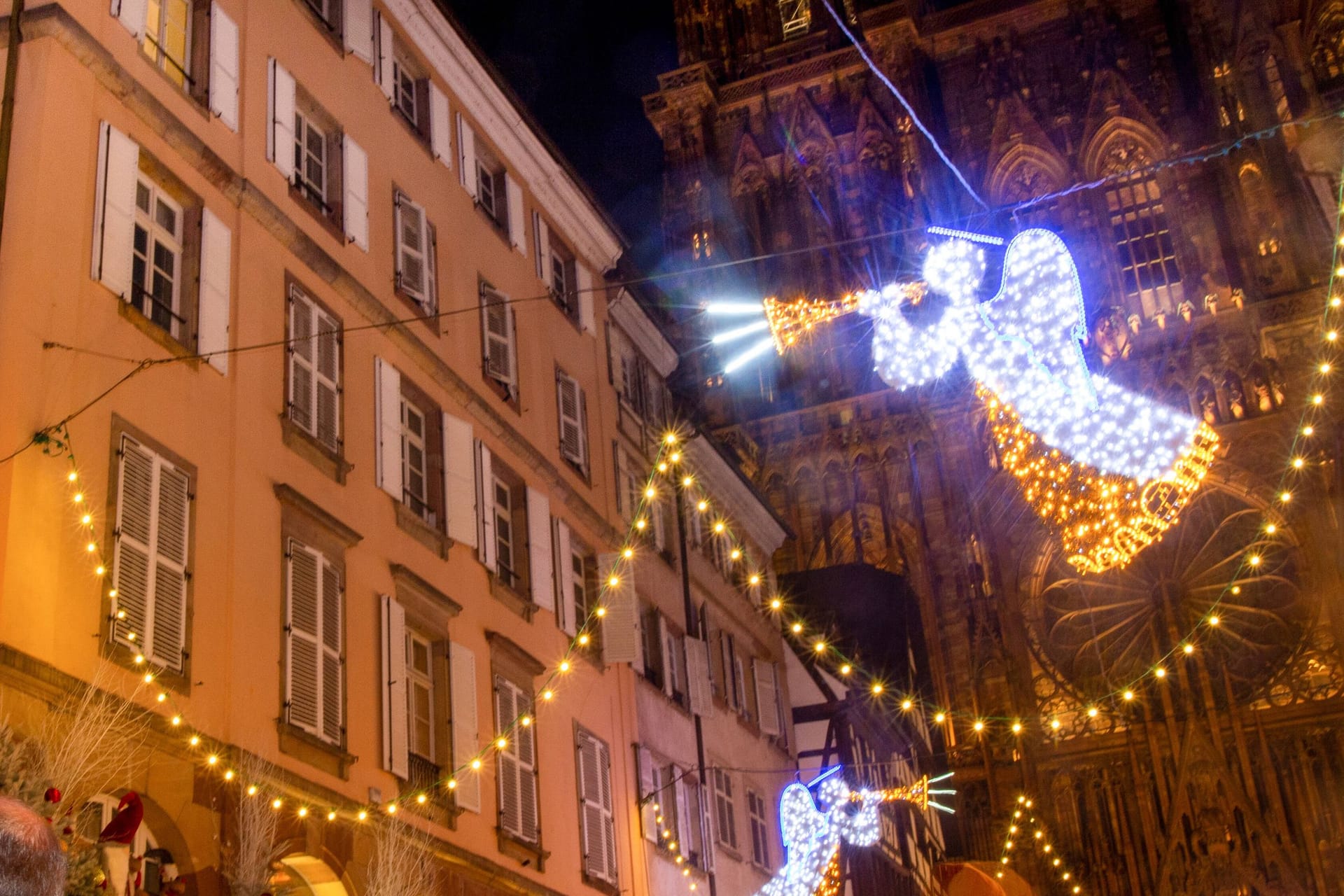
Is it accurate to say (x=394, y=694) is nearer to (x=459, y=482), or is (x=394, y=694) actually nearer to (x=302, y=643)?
(x=302, y=643)

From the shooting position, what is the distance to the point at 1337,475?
101 ft

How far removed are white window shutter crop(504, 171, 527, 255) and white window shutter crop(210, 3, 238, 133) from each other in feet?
17.2

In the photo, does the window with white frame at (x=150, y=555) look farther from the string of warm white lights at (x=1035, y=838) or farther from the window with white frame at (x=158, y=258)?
the string of warm white lights at (x=1035, y=838)

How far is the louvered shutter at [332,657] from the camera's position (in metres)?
10.9

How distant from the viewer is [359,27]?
46.0 feet

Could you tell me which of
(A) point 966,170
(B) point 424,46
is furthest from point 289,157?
(A) point 966,170

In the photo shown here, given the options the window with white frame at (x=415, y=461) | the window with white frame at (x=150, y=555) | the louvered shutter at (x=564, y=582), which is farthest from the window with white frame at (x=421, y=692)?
the window with white frame at (x=150, y=555)

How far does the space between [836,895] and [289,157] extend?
12.9m

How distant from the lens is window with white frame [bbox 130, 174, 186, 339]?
9969 mm

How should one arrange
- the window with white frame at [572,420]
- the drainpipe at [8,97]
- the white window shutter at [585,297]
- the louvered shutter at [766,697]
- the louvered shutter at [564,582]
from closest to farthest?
the drainpipe at [8,97] → the louvered shutter at [564,582] → the window with white frame at [572,420] → the white window shutter at [585,297] → the louvered shutter at [766,697]

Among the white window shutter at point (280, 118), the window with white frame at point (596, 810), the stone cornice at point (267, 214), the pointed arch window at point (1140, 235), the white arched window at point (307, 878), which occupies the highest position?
the pointed arch window at point (1140, 235)

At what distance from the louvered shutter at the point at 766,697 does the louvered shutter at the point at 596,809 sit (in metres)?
5.81

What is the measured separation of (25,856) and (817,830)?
1902 centimetres

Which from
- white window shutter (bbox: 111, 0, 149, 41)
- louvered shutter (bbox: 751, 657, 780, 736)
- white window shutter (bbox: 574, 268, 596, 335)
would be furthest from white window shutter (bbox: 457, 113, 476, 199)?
louvered shutter (bbox: 751, 657, 780, 736)
